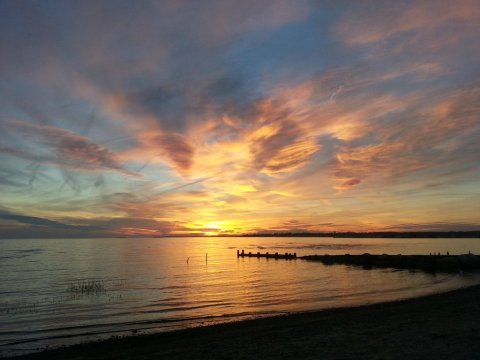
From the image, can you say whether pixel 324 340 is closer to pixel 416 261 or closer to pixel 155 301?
pixel 155 301

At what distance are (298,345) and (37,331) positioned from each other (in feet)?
51.4

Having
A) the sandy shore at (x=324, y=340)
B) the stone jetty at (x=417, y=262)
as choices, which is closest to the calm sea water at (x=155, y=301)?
the sandy shore at (x=324, y=340)

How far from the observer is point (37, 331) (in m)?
21.6

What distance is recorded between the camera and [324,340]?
47.1 feet

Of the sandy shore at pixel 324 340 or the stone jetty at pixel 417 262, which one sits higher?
the stone jetty at pixel 417 262

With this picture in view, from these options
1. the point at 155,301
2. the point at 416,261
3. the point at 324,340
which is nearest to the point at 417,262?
the point at 416,261

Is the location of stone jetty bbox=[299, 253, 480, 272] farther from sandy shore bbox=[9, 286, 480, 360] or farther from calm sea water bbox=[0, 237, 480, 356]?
sandy shore bbox=[9, 286, 480, 360]

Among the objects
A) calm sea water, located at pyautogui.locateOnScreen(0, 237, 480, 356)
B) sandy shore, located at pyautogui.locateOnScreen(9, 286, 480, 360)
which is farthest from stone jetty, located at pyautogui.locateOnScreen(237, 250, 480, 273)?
sandy shore, located at pyautogui.locateOnScreen(9, 286, 480, 360)

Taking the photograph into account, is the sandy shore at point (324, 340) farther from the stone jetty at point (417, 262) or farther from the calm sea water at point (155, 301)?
the stone jetty at point (417, 262)

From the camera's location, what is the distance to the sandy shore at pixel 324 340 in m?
12.3

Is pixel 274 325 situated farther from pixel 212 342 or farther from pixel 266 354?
pixel 266 354

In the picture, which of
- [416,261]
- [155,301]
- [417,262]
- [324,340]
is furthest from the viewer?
[416,261]

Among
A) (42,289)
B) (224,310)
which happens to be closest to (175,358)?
(224,310)

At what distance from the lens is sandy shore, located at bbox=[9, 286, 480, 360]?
40.3 ft
